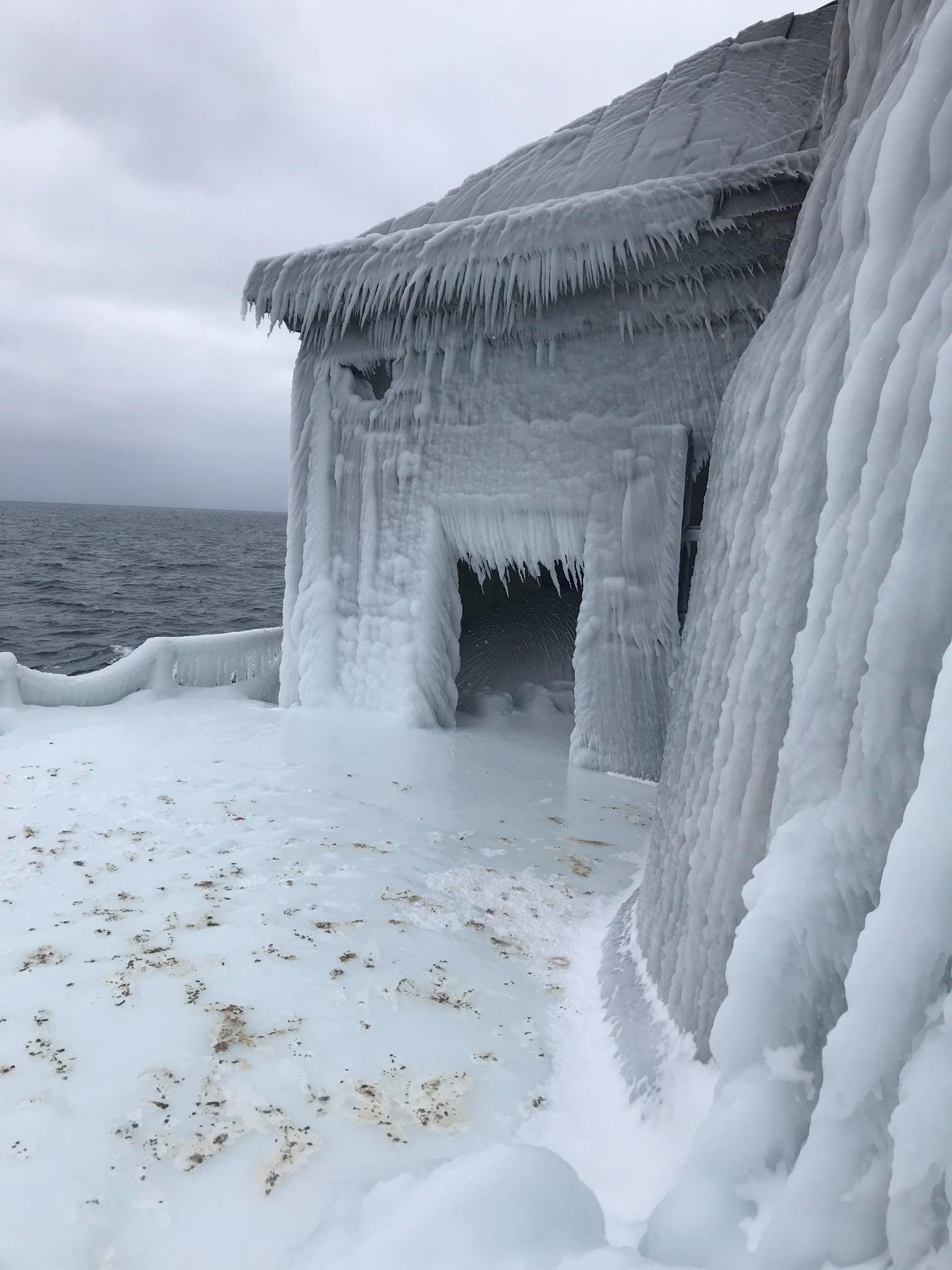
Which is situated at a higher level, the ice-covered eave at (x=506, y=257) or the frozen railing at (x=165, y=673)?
the ice-covered eave at (x=506, y=257)

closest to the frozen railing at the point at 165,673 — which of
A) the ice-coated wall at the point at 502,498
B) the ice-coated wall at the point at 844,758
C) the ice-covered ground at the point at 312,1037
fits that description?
the ice-coated wall at the point at 502,498

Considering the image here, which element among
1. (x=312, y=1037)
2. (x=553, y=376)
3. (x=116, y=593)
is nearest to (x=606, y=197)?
(x=553, y=376)

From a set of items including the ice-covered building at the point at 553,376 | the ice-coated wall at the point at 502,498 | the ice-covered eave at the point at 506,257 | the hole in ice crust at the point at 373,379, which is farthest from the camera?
the hole in ice crust at the point at 373,379

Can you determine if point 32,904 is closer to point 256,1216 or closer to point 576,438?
point 256,1216

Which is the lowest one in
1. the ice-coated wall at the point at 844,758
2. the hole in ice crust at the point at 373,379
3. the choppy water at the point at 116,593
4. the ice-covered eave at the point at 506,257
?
the choppy water at the point at 116,593

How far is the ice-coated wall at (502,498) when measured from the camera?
4.27 meters

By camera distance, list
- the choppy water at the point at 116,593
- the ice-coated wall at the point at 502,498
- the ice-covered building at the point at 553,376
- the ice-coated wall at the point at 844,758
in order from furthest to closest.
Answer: the choppy water at the point at 116,593 → the ice-coated wall at the point at 502,498 → the ice-covered building at the point at 553,376 → the ice-coated wall at the point at 844,758

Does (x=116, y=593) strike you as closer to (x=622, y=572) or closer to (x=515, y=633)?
(x=515, y=633)

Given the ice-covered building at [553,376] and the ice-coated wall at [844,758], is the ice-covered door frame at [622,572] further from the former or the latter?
the ice-coated wall at [844,758]

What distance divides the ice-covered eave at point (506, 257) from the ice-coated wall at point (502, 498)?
22 cm

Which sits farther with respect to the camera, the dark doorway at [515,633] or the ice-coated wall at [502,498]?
the dark doorway at [515,633]

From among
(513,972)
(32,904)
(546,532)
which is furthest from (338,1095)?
(546,532)

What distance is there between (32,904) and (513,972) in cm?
164

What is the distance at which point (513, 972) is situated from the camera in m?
2.27
